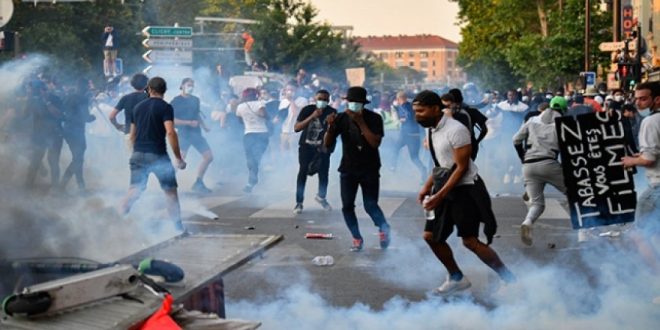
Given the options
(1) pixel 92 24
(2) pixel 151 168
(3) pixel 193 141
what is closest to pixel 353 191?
(2) pixel 151 168

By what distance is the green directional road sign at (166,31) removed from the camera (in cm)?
2267

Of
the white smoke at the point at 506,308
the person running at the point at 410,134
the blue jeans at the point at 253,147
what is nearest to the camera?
the white smoke at the point at 506,308

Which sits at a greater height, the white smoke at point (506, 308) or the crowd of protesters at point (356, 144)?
the crowd of protesters at point (356, 144)

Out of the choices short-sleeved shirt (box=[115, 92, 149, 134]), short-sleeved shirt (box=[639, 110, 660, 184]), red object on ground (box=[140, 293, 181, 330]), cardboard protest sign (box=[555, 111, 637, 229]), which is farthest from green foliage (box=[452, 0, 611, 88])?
red object on ground (box=[140, 293, 181, 330])

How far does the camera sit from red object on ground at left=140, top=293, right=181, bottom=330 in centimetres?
397

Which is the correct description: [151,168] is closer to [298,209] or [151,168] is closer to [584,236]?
[298,209]

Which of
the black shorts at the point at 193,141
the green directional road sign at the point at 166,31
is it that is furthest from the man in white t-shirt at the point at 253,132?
the green directional road sign at the point at 166,31

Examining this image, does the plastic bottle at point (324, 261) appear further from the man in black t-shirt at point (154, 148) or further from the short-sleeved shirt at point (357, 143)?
the man in black t-shirt at point (154, 148)

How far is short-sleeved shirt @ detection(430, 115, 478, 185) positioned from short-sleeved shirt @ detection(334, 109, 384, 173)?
2.52 meters

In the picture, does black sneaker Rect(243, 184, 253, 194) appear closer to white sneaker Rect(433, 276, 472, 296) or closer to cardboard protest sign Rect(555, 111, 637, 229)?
cardboard protest sign Rect(555, 111, 637, 229)

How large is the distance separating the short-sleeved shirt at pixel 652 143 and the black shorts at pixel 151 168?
4.28 metres

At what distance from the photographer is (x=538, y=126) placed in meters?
10.2

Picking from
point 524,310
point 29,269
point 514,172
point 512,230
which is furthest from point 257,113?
point 29,269

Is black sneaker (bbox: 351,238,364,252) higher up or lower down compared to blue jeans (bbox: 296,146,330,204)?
lower down
